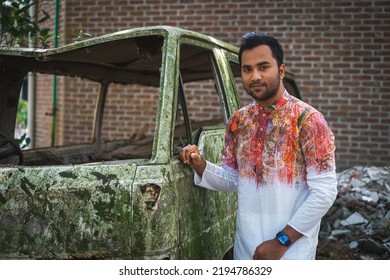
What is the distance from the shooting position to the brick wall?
24.4 feet

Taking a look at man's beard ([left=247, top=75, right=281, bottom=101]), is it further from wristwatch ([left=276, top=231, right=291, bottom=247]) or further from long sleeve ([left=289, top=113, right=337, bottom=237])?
wristwatch ([left=276, top=231, right=291, bottom=247])

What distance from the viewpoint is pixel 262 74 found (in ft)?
7.61

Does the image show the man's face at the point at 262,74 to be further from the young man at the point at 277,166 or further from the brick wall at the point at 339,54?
the brick wall at the point at 339,54

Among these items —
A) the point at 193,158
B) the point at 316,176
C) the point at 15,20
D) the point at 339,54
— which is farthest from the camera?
the point at 339,54

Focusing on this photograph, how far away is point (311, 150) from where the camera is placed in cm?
221

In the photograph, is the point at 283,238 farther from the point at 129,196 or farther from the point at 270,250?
the point at 129,196

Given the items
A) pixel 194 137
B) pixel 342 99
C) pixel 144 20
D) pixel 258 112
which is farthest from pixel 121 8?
pixel 258 112

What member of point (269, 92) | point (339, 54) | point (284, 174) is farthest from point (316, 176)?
point (339, 54)

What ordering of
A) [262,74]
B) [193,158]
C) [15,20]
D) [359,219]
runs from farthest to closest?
[359,219] → [15,20] → [193,158] → [262,74]

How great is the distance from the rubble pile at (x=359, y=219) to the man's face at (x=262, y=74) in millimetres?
3406

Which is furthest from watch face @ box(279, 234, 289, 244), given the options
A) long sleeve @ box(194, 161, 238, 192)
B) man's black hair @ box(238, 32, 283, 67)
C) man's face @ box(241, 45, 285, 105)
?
man's black hair @ box(238, 32, 283, 67)

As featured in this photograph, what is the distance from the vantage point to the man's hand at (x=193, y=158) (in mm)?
2527

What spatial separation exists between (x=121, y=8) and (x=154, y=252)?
21.3ft

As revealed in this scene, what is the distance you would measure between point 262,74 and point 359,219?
4156 mm
